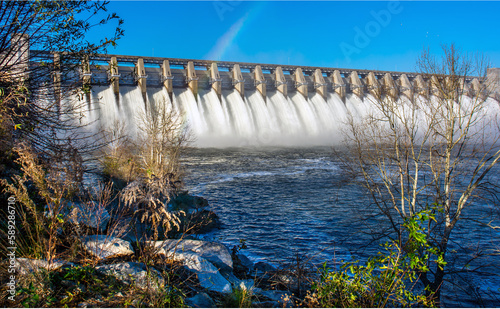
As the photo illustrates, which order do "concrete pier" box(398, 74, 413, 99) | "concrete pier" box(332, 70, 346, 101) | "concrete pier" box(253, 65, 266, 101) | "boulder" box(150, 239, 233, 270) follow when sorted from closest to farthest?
"boulder" box(150, 239, 233, 270) → "concrete pier" box(253, 65, 266, 101) → "concrete pier" box(332, 70, 346, 101) → "concrete pier" box(398, 74, 413, 99)

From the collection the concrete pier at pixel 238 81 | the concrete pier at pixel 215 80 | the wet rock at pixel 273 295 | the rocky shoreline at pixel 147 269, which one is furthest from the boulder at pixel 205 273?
the concrete pier at pixel 238 81

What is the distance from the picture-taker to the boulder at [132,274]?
5270 mm

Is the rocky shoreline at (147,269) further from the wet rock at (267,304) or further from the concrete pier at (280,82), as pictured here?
the concrete pier at (280,82)

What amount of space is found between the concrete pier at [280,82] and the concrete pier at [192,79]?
11.8 m

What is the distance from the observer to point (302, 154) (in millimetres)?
34719

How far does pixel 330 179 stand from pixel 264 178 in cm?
447

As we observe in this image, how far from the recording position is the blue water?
11039mm

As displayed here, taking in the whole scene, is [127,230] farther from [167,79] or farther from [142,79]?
[167,79]

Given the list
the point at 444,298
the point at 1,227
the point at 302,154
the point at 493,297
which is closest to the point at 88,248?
the point at 1,227

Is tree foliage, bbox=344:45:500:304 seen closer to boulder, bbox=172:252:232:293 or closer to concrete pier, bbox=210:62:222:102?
boulder, bbox=172:252:232:293

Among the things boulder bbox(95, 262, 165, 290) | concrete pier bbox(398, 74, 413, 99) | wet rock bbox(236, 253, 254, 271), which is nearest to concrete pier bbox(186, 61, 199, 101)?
wet rock bbox(236, 253, 254, 271)

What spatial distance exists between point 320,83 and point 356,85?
652cm

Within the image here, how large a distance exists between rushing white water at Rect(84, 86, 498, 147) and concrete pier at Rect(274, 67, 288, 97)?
600 millimetres

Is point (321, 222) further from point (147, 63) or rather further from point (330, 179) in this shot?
point (147, 63)
